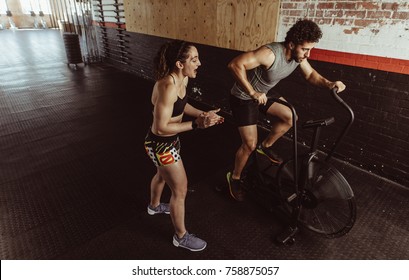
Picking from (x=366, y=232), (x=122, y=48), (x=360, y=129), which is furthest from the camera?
(x=122, y=48)

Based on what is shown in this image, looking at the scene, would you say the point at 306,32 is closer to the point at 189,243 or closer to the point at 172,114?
the point at 172,114

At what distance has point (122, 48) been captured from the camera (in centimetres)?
766

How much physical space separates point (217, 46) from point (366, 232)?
3611 millimetres

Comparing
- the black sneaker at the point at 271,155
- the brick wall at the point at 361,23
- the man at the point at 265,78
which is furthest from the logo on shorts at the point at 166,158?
the brick wall at the point at 361,23

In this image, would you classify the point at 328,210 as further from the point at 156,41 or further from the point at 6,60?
the point at 6,60

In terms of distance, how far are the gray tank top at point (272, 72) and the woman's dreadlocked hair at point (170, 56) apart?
2.86ft

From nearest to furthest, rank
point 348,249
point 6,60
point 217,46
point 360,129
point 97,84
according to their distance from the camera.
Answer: point 348,249 → point 360,129 → point 217,46 → point 97,84 → point 6,60

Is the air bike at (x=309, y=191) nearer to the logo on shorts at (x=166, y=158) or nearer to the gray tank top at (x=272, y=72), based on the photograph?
the gray tank top at (x=272, y=72)

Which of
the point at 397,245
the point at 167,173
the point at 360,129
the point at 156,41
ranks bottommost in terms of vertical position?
the point at 397,245

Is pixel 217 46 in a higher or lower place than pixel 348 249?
higher

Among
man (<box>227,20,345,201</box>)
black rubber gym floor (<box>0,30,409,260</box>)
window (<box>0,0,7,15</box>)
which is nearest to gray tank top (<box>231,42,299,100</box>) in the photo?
man (<box>227,20,345,201</box>)

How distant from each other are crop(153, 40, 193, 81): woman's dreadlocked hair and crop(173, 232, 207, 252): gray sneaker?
4.20 feet

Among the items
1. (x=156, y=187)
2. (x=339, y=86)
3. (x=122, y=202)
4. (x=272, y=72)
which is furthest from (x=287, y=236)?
(x=122, y=202)

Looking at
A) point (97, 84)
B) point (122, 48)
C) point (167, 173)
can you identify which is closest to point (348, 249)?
point (167, 173)
